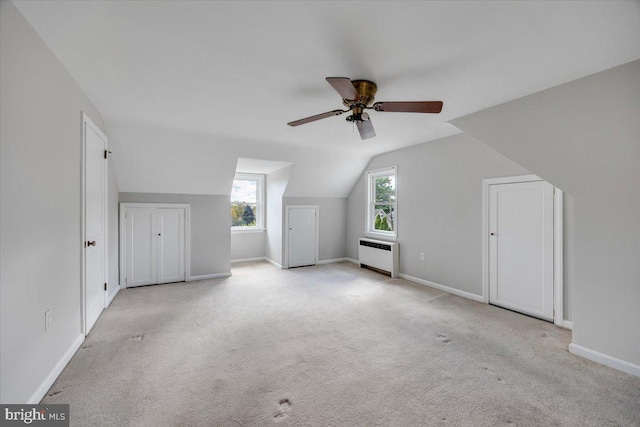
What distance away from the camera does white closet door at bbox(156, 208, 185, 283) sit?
15.1 ft

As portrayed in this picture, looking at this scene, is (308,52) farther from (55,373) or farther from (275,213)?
(275,213)

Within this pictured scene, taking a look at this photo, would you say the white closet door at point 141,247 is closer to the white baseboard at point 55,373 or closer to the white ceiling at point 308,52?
the white ceiling at point 308,52

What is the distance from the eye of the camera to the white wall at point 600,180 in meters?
2.15

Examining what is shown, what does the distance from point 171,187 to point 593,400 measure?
17.8 ft

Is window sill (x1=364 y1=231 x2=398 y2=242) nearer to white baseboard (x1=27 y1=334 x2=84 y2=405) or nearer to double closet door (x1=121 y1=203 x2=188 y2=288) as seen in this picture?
double closet door (x1=121 y1=203 x2=188 y2=288)

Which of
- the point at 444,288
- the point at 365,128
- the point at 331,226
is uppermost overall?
the point at 365,128

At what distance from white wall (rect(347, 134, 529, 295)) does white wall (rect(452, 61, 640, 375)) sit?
34.9 inches

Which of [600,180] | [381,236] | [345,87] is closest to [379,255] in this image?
[381,236]

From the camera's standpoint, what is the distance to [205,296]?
4004 millimetres

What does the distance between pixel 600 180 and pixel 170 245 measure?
5.47 meters

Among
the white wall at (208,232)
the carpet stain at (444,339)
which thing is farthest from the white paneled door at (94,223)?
the carpet stain at (444,339)

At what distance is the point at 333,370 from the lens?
2.23 m

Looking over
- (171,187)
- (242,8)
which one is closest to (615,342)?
(242,8)

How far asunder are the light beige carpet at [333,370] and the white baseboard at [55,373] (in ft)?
0.19
